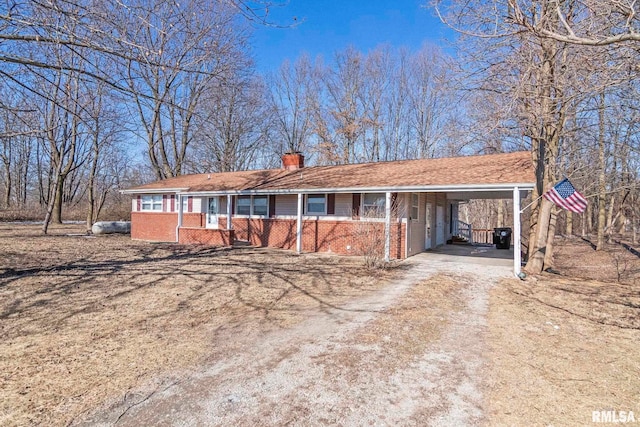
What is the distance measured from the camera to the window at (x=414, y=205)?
1242cm

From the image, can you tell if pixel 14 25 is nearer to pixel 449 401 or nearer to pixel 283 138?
pixel 449 401

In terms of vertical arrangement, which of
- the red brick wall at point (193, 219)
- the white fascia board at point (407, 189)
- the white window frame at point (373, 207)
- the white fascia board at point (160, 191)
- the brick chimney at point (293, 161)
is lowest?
the red brick wall at point (193, 219)

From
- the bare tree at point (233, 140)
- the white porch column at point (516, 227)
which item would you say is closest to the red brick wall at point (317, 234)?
the white porch column at point (516, 227)

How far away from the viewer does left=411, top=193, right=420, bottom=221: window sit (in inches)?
489

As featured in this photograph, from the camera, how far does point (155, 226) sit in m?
17.8

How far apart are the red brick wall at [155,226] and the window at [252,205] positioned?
3.62 m

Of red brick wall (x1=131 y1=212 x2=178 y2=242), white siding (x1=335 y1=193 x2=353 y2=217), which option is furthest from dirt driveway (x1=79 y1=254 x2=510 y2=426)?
red brick wall (x1=131 y1=212 x2=178 y2=242)

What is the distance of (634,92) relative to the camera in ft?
25.3

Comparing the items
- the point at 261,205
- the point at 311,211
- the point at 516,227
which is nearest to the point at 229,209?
the point at 261,205

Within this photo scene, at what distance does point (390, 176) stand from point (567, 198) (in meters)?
5.23

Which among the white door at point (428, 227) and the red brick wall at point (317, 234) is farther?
the white door at point (428, 227)

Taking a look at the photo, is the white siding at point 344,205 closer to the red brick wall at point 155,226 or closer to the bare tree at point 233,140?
the red brick wall at point 155,226

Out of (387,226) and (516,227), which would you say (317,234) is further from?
(516,227)

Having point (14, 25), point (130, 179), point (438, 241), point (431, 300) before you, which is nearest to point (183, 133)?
point (130, 179)
